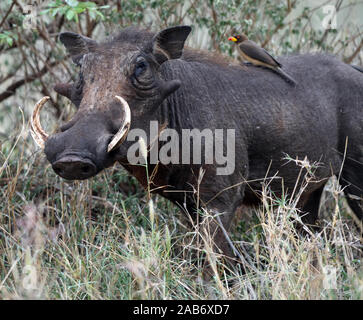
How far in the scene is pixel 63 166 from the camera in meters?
3.30

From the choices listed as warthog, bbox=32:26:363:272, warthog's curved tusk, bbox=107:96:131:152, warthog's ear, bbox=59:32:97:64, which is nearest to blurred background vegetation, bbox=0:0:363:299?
warthog's ear, bbox=59:32:97:64

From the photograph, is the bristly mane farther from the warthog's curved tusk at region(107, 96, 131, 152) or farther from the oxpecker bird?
the warthog's curved tusk at region(107, 96, 131, 152)

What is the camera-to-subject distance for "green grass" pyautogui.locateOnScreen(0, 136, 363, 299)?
10.8 feet

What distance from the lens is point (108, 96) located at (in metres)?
3.64

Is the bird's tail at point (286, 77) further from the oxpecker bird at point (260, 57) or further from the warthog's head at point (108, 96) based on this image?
the warthog's head at point (108, 96)

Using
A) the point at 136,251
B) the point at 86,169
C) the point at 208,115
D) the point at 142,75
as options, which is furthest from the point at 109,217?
the point at 86,169

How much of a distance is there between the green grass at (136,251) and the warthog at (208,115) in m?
0.25

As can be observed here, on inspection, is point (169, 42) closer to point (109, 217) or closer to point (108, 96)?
point (108, 96)

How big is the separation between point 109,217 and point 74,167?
159cm

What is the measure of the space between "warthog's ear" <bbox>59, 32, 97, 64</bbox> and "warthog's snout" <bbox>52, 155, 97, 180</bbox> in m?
0.90

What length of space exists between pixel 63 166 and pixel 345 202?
2.86 meters

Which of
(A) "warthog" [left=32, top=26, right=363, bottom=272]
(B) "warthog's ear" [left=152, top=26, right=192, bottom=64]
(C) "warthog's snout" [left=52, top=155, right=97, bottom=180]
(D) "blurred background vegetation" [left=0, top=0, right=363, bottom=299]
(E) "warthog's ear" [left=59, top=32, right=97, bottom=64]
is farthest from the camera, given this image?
(E) "warthog's ear" [left=59, top=32, right=97, bottom=64]
